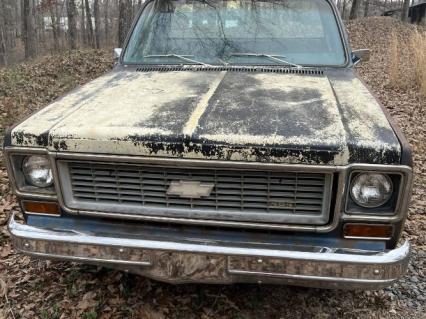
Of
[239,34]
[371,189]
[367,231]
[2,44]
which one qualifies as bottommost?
[2,44]

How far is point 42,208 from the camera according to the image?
2.64 meters

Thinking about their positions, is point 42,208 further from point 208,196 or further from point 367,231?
point 367,231

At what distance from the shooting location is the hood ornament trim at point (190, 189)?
7.68 ft

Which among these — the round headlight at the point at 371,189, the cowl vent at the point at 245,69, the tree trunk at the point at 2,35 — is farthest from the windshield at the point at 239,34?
the tree trunk at the point at 2,35

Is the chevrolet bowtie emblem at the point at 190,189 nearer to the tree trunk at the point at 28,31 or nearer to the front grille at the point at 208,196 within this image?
the front grille at the point at 208,196

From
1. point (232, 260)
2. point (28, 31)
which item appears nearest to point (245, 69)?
point (232, 260)

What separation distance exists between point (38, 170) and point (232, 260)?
1.18 metres

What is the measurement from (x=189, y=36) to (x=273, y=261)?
2.23m

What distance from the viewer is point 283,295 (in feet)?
10.3

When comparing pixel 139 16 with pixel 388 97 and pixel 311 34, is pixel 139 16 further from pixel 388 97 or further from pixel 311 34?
pixel 388 97

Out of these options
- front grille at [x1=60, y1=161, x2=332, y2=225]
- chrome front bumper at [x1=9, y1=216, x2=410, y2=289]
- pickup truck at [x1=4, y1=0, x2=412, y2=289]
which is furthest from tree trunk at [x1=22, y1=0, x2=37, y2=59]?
chrome front bumper at [x1=9, y1=216, x2=410, y2=289]

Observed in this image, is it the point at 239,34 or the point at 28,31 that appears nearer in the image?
the point at 239,34

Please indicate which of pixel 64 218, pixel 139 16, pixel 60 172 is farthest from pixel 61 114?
pixel 139 16

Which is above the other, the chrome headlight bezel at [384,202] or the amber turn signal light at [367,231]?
the chrome headlight bezel at [384,202]
